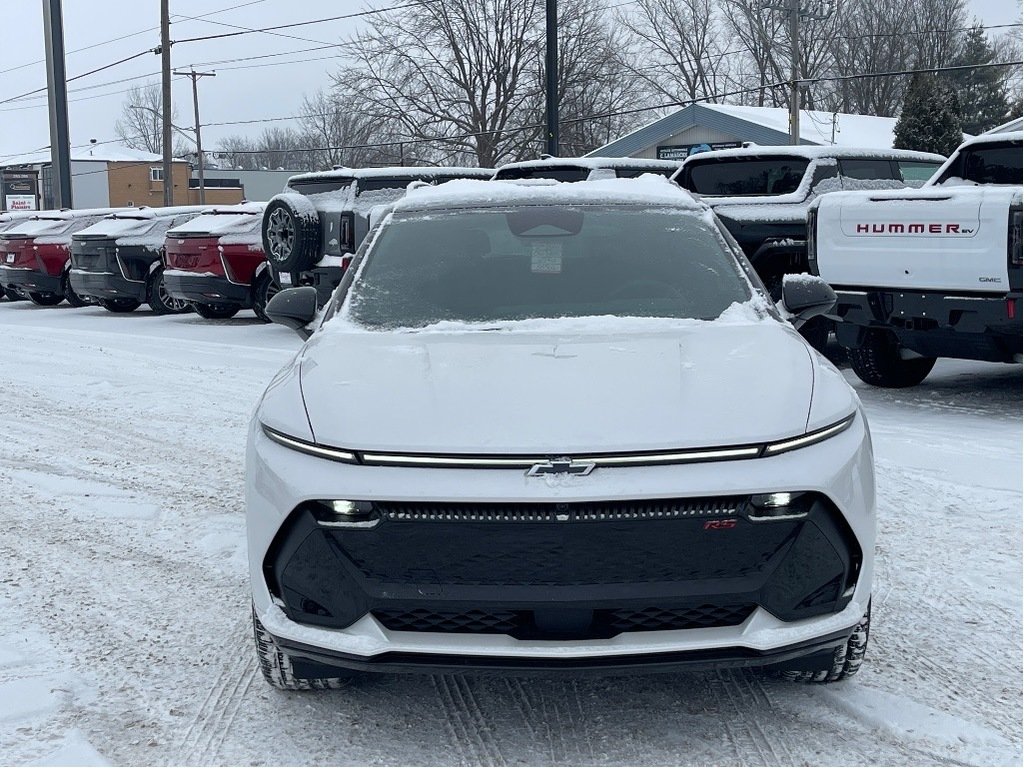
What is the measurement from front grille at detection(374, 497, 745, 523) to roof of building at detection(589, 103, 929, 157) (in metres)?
35.1

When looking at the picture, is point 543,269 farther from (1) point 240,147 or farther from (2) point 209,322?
Answer: (1) point 240,147

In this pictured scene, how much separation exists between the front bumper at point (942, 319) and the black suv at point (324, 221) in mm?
5486

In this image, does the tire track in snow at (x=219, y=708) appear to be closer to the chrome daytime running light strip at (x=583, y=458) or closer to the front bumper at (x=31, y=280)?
the chrome daytime running light strip at (x=583, y=458)

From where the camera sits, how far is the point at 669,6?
5972cm

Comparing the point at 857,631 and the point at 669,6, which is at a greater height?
the point at 669,6

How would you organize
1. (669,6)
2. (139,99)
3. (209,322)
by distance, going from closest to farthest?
(209,322) < (669,6) < (139,99)

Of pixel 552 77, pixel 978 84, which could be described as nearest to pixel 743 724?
pixel 552 77

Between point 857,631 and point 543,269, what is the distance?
1.76 metres

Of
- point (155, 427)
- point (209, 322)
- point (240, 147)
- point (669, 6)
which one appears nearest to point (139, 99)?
point (240, 147)

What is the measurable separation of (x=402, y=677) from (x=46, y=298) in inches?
730

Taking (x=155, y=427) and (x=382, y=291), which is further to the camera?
(x=155, y=427)

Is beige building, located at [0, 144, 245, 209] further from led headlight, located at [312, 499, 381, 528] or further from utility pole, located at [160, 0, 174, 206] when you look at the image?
led headlight, located at [312, 499, 381, 528]

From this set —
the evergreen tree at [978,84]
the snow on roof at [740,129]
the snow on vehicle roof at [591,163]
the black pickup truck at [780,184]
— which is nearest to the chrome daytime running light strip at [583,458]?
the black pickup truck at [780,184]

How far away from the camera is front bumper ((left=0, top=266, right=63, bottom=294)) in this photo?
19.3 m
